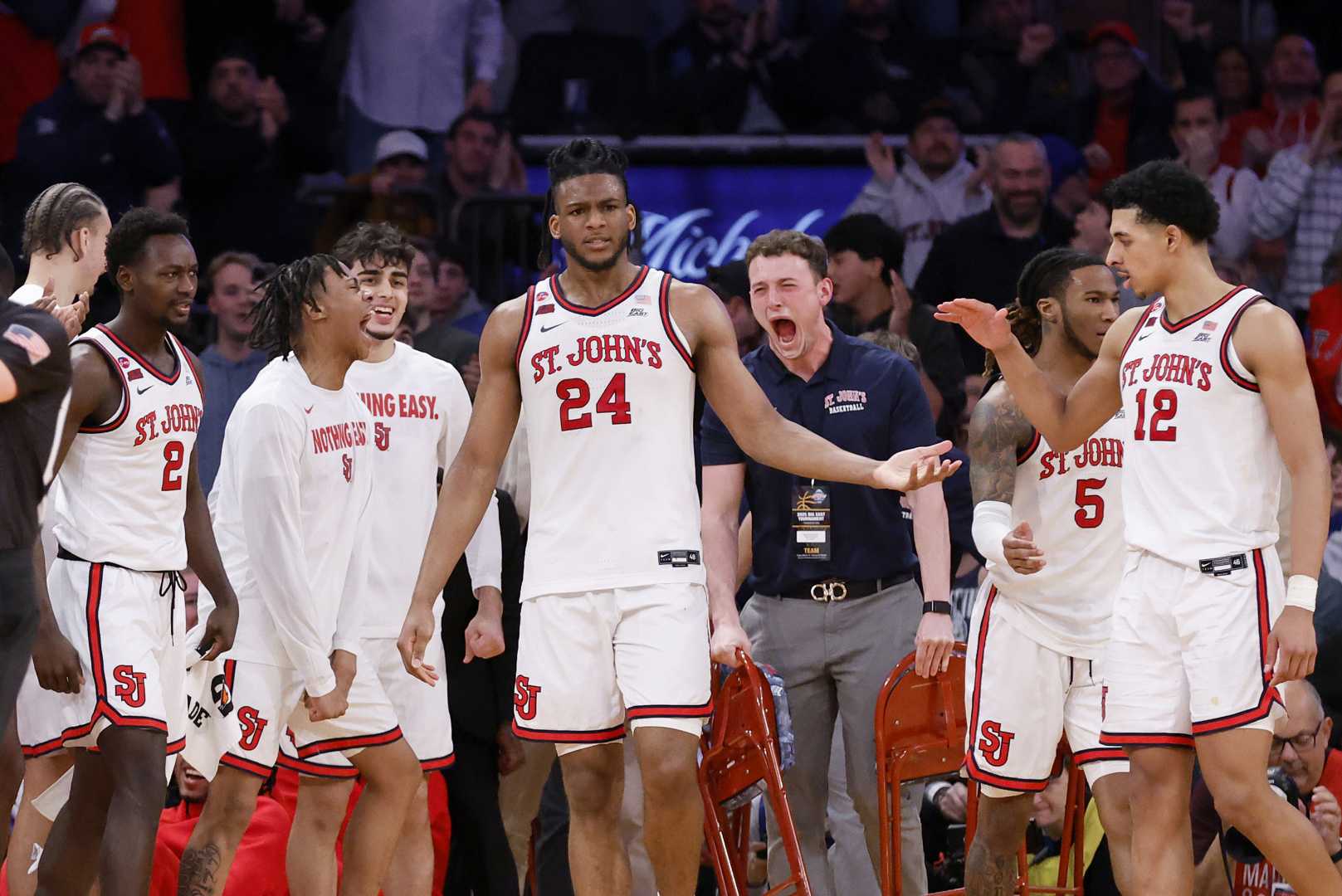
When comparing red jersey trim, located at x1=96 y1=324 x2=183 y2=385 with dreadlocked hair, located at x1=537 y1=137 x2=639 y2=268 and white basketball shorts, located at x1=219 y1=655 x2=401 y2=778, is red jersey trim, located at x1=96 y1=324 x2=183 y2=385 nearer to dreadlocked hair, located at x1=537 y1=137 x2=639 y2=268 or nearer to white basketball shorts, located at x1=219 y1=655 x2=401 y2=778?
white basketball shorts, located at x1=219 y1=655 x2=401 y2=778

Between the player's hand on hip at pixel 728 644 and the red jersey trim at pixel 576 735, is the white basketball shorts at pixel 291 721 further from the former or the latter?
the player's hand on hip at pixel 728 644

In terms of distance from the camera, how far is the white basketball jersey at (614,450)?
536 centimetres

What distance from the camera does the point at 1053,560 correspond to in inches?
236

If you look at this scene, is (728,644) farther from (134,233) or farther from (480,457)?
(134,233)

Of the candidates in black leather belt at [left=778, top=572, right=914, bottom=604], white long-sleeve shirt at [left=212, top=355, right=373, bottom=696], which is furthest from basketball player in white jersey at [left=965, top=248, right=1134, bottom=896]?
white long-sleeve shirt at [left=212, top=355, right=373, bottom=696]

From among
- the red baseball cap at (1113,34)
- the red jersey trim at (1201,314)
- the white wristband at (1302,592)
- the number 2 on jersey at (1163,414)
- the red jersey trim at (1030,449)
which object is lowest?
the white wristband at (1302,592)

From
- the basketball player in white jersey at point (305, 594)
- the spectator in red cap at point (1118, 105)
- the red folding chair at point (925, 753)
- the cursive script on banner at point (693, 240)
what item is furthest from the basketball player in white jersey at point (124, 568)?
the spectator in red cap at point (1118, 105)

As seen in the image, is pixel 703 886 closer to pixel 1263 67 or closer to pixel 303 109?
pixel 303 109

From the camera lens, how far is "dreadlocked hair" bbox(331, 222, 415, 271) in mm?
6625

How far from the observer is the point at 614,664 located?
5.36 meters

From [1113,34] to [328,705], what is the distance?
7223 millimetres

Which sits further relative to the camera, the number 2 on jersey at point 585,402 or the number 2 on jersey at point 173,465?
the number 2 on jersey at point 173,465

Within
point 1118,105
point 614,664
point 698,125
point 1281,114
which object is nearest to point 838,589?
point 614,664

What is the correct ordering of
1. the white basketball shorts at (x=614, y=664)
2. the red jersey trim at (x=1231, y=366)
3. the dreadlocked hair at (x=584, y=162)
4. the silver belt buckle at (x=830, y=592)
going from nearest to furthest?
1. the red jersey trim at (x=1231, y=366)
2. the white basketball shorts at (x=614, y=664)
3. the dreadlocked hair at (x=584, y=162)
4. the silver belt buckle at (x=830, y=592)
